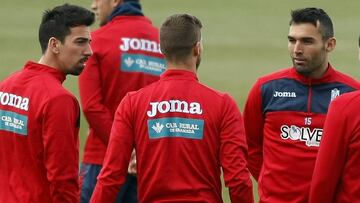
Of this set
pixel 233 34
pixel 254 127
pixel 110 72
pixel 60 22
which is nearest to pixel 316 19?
pixel 254 127

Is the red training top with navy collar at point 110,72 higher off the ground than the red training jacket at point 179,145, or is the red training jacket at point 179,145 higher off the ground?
the red training top with navy collar at point 110,72

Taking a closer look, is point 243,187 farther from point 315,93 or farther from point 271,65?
point 271,65

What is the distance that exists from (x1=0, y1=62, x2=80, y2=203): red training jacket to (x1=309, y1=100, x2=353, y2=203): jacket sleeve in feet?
4.13

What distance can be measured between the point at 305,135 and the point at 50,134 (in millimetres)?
1550

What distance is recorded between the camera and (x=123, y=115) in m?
5.66

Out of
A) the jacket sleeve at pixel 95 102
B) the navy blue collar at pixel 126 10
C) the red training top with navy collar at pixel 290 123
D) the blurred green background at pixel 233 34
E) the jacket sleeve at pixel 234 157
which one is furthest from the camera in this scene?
the blurred green background at pixel 233 34

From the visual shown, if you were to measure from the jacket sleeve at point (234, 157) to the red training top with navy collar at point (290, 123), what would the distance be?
2.70 ft

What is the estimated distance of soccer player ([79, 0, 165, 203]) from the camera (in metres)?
7.61

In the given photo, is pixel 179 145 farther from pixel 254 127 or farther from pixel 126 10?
pixel 126 10

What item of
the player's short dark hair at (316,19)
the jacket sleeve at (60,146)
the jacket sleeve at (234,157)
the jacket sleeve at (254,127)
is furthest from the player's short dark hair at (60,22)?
the player's short dark hair at (316,19)

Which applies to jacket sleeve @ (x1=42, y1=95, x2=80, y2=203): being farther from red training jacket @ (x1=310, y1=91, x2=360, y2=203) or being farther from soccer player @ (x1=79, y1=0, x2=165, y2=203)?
soccer player @ (x1=79, y1=0, x2=165, y2=203)

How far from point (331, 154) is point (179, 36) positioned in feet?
3.21

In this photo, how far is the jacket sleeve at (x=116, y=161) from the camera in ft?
18.3

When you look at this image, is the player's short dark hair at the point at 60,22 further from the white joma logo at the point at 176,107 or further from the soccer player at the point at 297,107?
the soccer player at the point at 297,107
